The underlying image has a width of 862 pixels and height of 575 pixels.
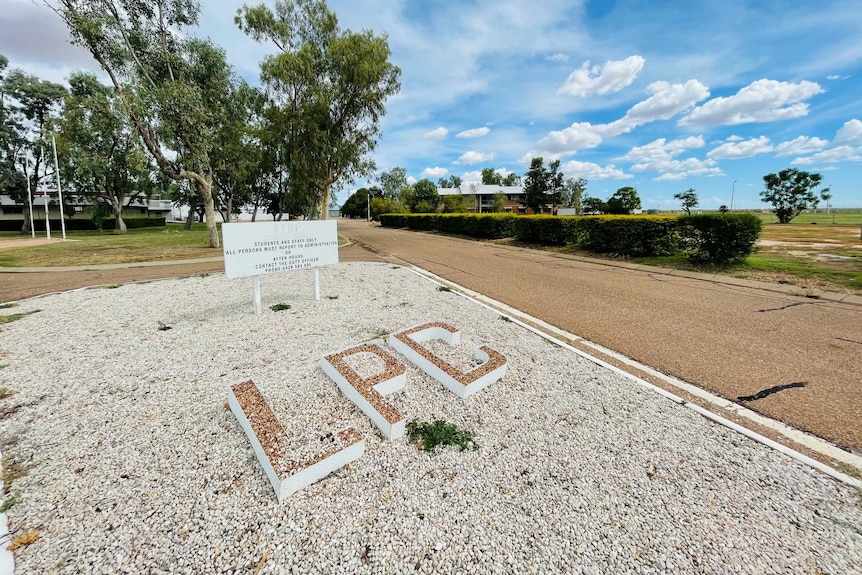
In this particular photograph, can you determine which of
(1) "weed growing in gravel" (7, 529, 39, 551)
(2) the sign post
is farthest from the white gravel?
(2) the sign post

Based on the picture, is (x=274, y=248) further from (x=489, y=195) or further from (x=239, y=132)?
(x=489, y=195)

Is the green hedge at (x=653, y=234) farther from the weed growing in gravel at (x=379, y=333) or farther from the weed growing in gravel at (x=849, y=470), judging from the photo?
the weed growing in gravel at (x=379, y=333)

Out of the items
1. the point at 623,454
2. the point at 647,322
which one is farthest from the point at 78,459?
the point at 647,322

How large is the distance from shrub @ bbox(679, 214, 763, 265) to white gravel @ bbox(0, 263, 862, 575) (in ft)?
25.9

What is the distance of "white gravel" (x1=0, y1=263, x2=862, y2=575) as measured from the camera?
166cm

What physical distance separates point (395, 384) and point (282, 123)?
66.1 feet

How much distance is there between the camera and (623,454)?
2352 mm

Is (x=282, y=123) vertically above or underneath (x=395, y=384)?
above

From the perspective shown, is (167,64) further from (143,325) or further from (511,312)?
(511,312)

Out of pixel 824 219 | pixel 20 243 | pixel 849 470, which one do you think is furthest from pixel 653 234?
pixel 824 219

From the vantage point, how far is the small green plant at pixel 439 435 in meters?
2.43

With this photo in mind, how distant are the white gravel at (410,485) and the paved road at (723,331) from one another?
90 centimetres

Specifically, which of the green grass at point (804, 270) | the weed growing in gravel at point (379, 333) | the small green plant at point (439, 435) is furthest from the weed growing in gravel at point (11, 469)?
the green grass at point (804, 270)

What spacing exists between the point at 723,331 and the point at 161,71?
19.1 meters
